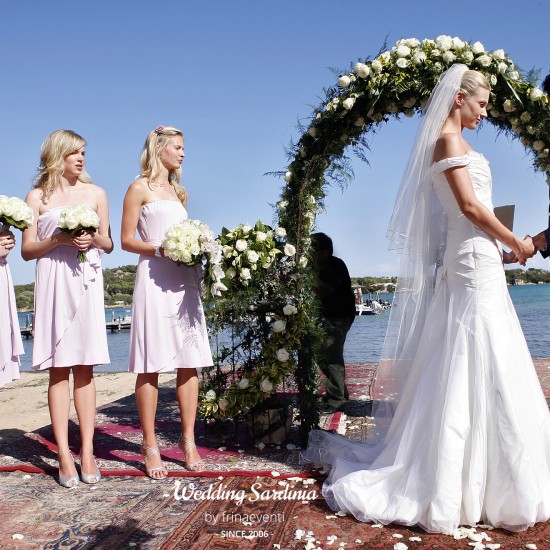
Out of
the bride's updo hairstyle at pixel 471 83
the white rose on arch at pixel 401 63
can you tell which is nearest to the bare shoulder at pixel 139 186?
the white rose on arch at pixel 401 63

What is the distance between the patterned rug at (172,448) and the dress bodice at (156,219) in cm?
178

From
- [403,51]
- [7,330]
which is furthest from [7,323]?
[403,51]

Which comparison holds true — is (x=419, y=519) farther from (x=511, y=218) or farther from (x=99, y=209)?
(x=99, y=209)

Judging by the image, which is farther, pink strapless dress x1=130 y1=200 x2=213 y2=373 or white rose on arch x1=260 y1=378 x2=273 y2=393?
white rose on arch x1=260 y1=378 x2=273 y2=393

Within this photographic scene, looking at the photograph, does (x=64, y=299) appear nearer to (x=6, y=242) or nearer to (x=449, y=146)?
(x=6, y=242)

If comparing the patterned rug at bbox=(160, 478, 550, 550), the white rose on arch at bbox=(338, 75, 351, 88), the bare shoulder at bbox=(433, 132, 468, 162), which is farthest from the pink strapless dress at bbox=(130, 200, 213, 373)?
the bare shoulder at bbox=(433, 132, 468, 162)

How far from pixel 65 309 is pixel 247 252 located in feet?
4.73

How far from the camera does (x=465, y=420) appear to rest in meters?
3.58

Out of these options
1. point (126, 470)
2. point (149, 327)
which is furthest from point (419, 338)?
point (126, 470)

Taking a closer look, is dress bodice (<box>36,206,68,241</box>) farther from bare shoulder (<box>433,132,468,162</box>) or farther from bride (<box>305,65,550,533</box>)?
bare shoulder (<box>433,132,468,162</box>)

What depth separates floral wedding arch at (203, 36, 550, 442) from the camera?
5.04 meters

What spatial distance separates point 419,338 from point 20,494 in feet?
9.72

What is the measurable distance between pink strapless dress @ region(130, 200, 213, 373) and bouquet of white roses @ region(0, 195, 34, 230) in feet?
2.71

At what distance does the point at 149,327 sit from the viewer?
4613mm
